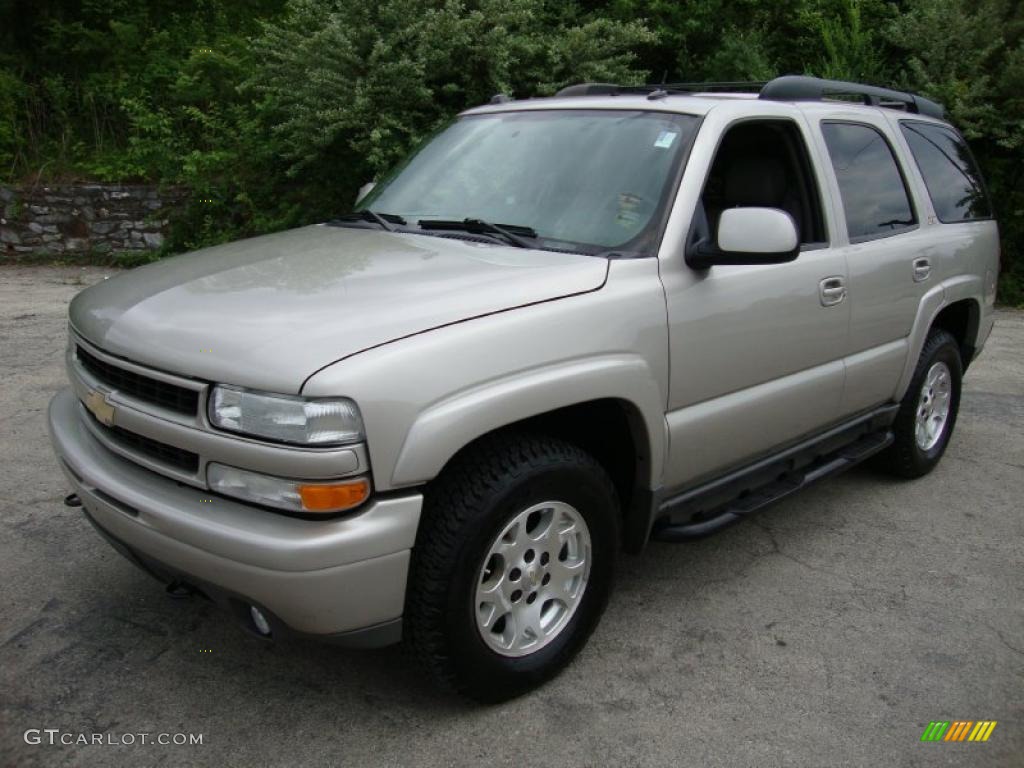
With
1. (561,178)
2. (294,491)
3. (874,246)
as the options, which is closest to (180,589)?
(294,491)

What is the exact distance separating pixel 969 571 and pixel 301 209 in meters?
8.25

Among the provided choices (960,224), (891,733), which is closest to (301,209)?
(960,224)

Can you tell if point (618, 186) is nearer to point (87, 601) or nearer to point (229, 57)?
point (87, 601)

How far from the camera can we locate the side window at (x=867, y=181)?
403 cm

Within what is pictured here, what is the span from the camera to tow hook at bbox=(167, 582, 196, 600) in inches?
107

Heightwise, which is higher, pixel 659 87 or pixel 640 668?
pixel 659 87

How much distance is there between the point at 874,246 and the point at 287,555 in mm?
2932

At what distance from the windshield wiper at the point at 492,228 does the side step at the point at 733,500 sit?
106 centimetres

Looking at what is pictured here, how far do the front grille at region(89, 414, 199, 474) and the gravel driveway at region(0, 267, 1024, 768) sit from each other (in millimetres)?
788

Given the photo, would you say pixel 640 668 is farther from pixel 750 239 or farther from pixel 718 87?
pixel 718 87

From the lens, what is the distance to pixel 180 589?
2.82m

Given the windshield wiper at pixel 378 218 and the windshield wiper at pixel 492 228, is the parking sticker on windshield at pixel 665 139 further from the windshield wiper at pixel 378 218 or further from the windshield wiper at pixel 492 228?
the windshield wiper at pixel 378 218

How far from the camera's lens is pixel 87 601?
11.4 feet

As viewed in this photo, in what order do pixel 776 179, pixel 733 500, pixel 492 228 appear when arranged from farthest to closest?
pixel 776 179
pixel 733 500
pixel 492 228
